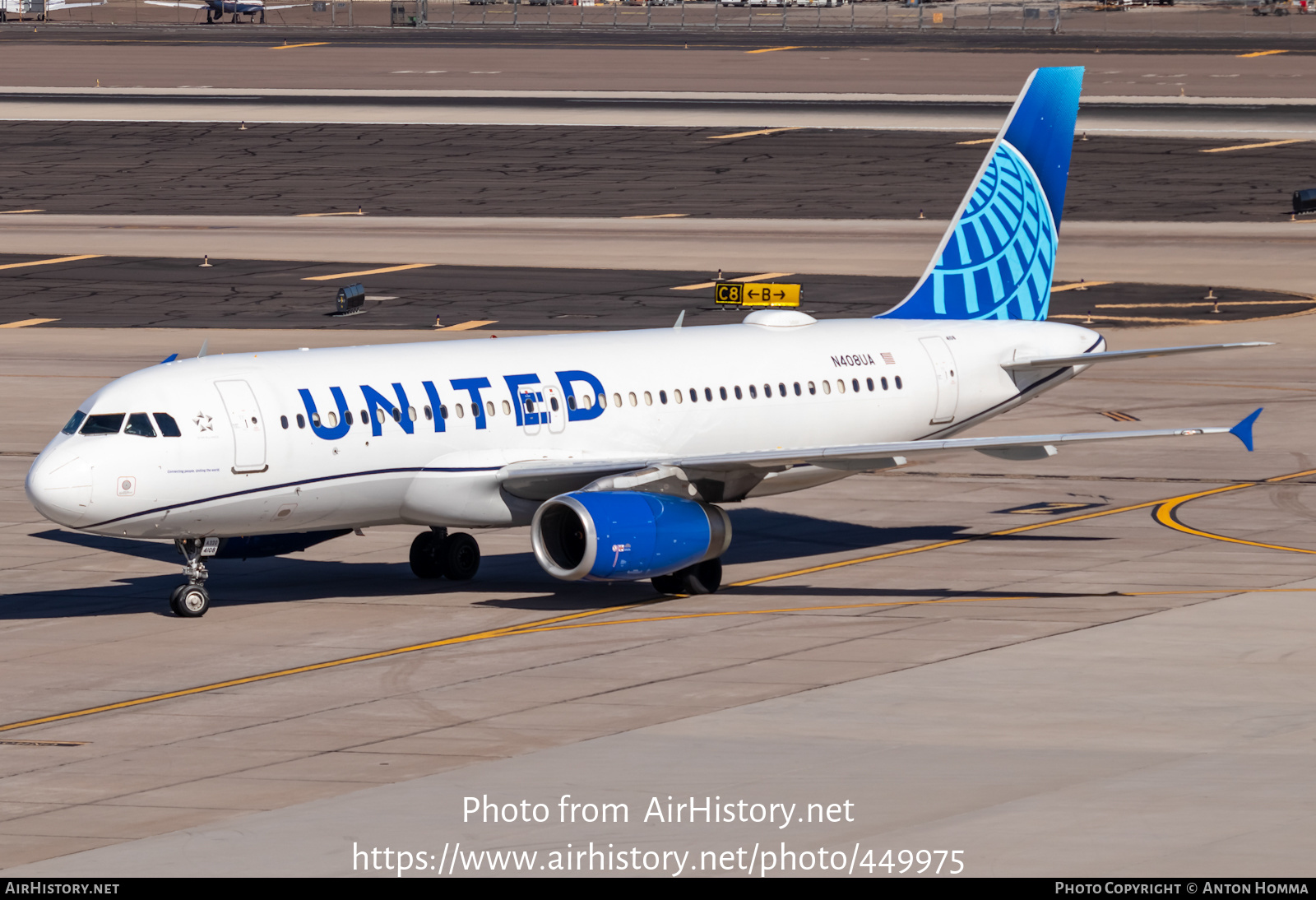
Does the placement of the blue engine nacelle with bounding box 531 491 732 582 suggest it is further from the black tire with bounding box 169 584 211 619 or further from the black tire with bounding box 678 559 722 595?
the black tire with bounding box 169 584 211 619

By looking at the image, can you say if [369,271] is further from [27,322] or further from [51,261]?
[27,322]

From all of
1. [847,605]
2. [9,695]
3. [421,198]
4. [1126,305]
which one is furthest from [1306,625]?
[421,198]

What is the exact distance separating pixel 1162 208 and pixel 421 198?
39206 mm

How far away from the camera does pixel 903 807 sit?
2402 cm

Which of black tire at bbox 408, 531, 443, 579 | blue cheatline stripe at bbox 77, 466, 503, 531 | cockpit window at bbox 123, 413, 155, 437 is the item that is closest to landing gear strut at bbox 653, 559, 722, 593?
blue cheatline stripe at bbox 77, 466, 503, 531

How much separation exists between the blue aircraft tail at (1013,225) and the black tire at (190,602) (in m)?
16.9

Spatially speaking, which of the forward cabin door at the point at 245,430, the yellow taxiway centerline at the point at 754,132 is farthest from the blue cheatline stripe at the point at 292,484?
the yellow taxiway centerline at the point at 754,132

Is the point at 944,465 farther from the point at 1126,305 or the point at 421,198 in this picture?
the point at 421,198

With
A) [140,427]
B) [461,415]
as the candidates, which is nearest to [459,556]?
[461,415]

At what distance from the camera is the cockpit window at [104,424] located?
35406 millimetres

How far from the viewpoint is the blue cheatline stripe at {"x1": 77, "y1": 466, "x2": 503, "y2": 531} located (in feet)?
115

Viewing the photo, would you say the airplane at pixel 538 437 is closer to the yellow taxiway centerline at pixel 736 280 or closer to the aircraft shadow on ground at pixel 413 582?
the aircraft shadow on ground at pixel 413 582

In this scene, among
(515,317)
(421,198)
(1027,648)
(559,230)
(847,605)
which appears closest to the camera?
(1027,648)

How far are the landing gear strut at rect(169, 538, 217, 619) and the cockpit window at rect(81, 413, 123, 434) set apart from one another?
7.94ft
